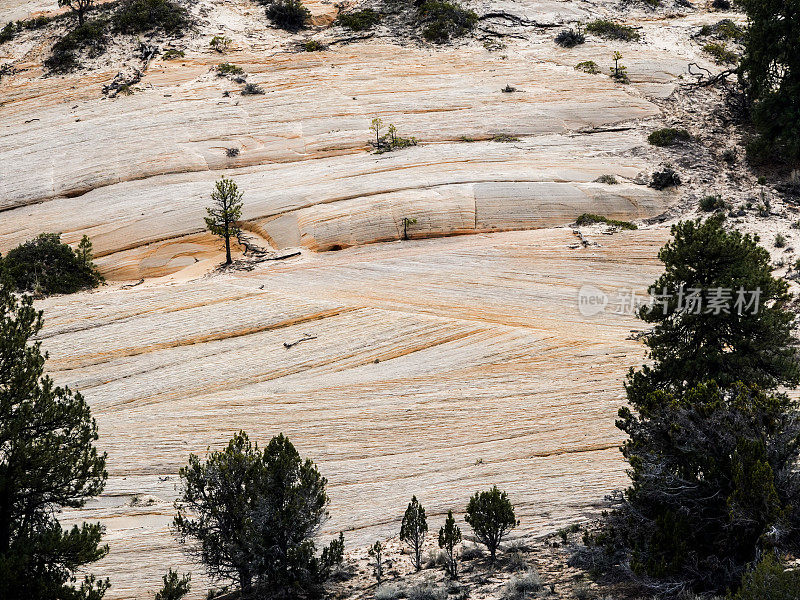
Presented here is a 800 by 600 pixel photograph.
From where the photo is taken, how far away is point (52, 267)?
38.2 metres

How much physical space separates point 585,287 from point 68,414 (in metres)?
22.9

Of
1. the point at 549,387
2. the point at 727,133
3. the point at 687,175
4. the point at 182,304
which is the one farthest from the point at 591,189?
the point at 182,304

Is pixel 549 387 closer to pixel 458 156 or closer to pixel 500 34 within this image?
pixel 458 156

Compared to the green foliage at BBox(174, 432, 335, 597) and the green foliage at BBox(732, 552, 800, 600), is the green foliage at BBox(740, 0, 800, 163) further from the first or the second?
the green foliage at BBox(174, 432, 335, 597)

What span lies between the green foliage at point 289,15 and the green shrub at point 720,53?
30937 mm

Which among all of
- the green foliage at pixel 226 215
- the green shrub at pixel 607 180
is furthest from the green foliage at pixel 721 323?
the green foliage at pixel 226 215

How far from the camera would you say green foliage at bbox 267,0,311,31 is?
65.2 m

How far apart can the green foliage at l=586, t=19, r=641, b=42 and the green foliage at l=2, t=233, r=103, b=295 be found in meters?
42.5

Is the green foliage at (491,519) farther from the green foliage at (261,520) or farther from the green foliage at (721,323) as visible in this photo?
the green foliage at (721,323)

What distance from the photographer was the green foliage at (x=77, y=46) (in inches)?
2357

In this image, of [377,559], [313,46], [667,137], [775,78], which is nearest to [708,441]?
[377,559]

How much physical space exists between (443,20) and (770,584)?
56.0 metres

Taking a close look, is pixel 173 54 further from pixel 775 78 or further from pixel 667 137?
pixel 775 78

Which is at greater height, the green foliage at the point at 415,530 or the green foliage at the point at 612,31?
the green foliage at the point at 612,31
